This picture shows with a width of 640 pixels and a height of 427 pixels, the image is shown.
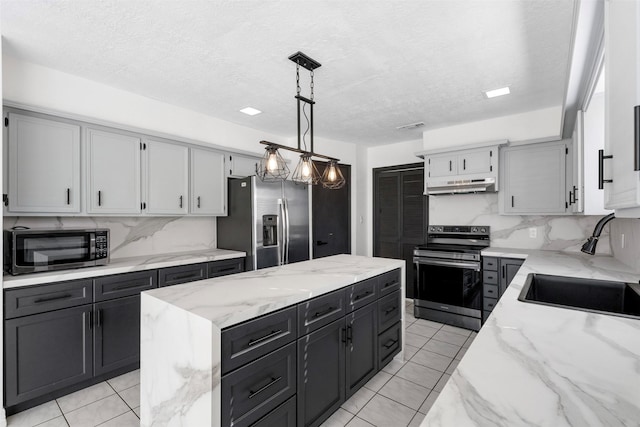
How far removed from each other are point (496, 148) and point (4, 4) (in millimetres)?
4352

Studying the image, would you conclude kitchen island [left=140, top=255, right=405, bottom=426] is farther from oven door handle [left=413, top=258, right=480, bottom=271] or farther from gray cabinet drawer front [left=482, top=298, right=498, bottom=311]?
gray cabinet drawer front [left=482, top=298, right=498, bottom=311]

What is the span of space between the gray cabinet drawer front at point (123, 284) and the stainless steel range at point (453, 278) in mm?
3034

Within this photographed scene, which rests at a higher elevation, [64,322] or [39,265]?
[39,265]

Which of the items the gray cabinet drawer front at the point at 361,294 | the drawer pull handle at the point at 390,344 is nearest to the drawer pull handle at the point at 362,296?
the gray cabinet drawer front at the point at 361,294

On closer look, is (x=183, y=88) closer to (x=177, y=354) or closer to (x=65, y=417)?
(x=177, y=354)

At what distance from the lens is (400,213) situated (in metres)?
4.98

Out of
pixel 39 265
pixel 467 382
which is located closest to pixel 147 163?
pixel 39 265

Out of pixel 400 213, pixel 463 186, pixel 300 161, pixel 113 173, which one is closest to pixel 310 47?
pixel 300 161

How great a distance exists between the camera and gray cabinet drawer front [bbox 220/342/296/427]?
1.35 m

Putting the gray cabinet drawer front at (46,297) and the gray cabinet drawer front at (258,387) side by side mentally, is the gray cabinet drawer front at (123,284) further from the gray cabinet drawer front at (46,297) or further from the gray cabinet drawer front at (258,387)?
the gray cabinet drawer front at (258,387)

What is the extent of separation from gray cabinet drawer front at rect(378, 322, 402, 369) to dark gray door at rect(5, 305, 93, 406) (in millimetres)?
2301

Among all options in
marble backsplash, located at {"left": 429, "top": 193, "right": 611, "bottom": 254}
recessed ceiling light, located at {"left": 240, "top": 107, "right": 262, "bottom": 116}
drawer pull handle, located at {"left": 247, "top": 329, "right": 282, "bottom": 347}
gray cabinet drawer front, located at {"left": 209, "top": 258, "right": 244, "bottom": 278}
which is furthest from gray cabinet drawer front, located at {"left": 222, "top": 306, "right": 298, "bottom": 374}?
marble backsplash, located at {"left": 429, "top": 193, "right": 611, "bottom": 254}

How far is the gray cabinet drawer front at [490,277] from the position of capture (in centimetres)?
341

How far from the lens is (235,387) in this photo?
1373 mm
